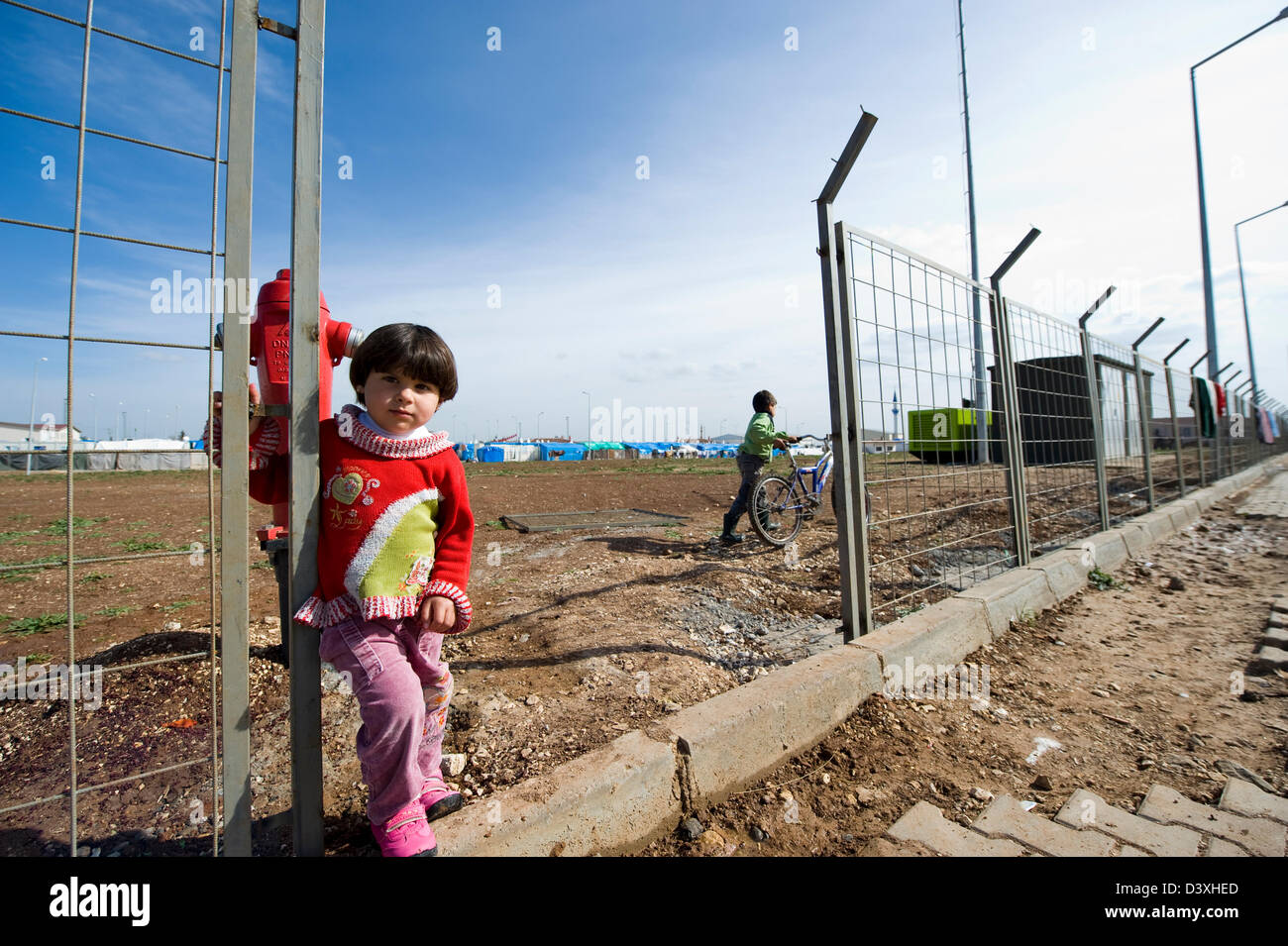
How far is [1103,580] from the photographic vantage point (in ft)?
16.2

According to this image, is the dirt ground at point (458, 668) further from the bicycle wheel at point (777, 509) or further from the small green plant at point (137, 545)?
the small green plant at point (137, 545)

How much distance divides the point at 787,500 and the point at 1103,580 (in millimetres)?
2831

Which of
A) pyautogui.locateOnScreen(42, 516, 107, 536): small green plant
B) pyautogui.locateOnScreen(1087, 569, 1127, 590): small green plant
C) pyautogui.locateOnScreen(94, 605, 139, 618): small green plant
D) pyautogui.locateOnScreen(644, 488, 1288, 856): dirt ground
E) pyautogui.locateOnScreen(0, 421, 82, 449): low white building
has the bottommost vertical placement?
pyautogui.locateOnScreen(644, 488, 1288, 856): dirt ground

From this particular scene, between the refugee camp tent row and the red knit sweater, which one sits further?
the refugee camp tent row

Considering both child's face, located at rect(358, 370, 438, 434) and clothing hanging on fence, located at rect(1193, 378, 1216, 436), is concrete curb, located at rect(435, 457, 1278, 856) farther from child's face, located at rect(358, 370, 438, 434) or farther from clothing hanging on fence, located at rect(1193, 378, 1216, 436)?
clothing hanging on fence, located at rect(1193, 378, 1216, 436)

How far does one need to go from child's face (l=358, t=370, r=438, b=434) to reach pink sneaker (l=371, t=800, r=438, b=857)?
977 mm

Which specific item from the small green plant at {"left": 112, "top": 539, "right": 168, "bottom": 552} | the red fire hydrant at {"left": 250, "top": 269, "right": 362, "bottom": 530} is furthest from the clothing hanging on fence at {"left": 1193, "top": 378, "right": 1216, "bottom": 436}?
the small green plant at {"left": 112, "top": 539, "right": 168, "bottom": 552}

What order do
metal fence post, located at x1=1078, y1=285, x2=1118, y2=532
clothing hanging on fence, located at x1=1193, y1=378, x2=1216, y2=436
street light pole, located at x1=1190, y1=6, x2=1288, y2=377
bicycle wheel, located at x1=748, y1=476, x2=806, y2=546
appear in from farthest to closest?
street light pole, located at x1=1190, y1=6, x2=1288, y2=377, clothing hanging on fence, located at x1=1193, y1=378, x2=1216, y2=436, bicycle wheel, located at x1=748, y1=476, x2=806, y2=546, metal fence post, located at x1=1078, y1=285, x2=1118, y2=532

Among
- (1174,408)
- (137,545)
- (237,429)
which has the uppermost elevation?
(1174,408)

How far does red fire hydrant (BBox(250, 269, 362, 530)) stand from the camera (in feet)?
5.66

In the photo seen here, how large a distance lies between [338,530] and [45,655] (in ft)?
10.0

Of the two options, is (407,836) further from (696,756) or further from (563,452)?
(563,452)

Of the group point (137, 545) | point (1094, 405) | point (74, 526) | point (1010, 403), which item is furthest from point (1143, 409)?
point (74, 526)
